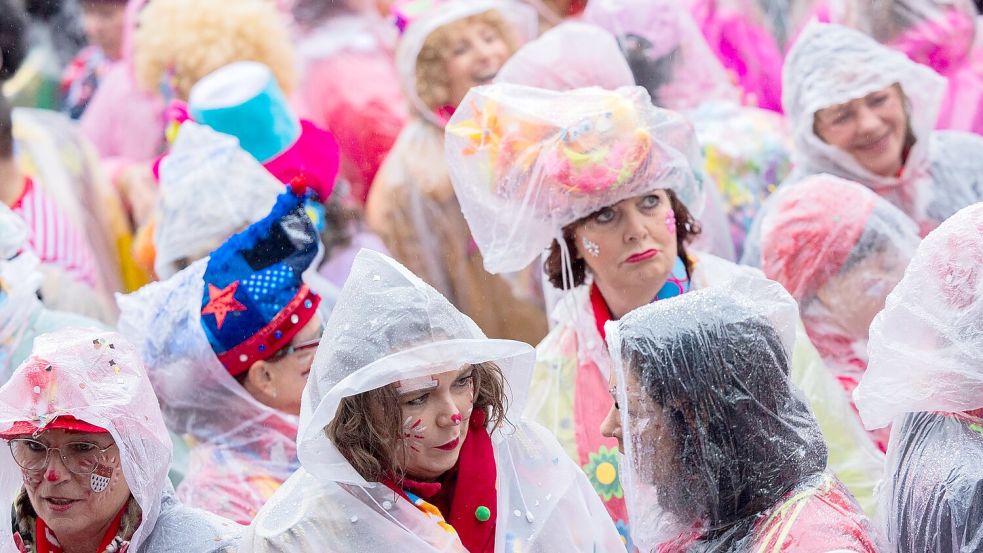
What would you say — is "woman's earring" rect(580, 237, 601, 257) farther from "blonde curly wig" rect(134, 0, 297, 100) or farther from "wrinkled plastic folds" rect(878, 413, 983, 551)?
"blonde curly wig" rect(134, 0, 297, 100)

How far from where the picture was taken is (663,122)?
4.00 metres

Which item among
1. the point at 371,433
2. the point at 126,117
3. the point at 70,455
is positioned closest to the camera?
the point at 371,433

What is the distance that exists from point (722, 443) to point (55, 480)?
1.49m

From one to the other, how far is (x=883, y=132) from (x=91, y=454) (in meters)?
2.92

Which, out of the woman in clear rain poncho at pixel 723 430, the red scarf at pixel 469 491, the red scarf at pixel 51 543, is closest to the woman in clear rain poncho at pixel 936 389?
the woman in clear rain poncho at pixel 723 430

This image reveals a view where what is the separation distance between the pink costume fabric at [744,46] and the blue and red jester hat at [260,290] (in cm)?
272

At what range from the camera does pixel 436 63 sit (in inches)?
220

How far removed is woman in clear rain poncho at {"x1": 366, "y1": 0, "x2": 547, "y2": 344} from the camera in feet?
18.2

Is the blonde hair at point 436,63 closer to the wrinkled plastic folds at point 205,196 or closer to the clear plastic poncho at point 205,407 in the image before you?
the wrinkled plastic folds at point 205,196

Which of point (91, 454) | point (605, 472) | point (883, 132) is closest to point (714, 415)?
point (605, 472)

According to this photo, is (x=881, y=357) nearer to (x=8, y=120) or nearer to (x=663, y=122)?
(x=663, y=122)

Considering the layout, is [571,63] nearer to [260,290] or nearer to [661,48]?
[661,48]

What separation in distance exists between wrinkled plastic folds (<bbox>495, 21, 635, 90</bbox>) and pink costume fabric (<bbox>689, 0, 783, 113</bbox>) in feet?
5.08

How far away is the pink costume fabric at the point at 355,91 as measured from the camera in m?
6.13
